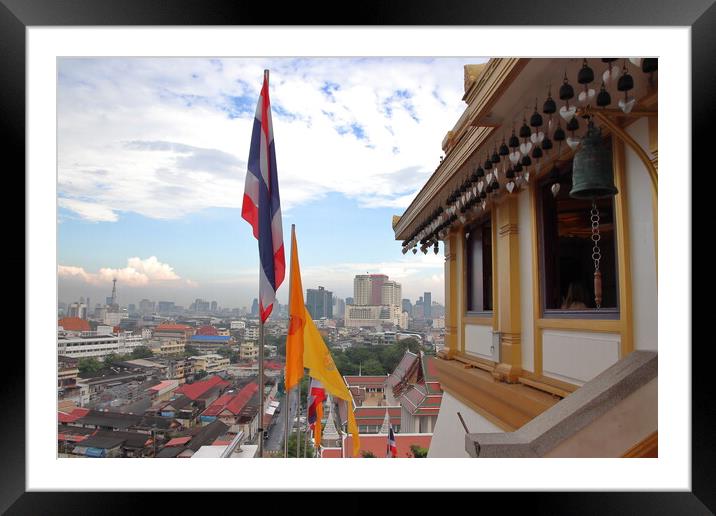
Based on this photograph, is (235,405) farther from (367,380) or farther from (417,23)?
(367,380)

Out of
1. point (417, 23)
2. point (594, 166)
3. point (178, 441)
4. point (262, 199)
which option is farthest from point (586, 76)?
point (178, 441)

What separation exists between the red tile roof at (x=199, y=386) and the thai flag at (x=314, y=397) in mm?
4037

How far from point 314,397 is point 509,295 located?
→ 5.25m

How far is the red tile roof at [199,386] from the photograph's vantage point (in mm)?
12188

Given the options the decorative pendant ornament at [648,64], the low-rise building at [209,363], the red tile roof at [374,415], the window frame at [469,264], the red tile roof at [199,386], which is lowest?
the red tile roof at [374,415]

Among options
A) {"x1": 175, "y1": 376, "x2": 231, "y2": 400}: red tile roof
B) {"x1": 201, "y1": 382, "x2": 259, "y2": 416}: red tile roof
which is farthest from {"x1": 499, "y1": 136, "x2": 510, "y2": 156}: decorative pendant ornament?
{"x1": 175, "y1": 376, "x2": 231, "y2": 400}: red tile roof

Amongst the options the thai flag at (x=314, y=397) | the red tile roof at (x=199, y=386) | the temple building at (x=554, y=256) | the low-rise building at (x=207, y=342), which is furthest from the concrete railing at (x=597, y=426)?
the red tile roof at (x=199, y=386)

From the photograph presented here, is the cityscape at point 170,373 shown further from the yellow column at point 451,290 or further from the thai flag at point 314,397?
the thai flag at point 314,397

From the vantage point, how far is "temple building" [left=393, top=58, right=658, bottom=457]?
2471 millimetres

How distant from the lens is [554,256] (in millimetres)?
4387

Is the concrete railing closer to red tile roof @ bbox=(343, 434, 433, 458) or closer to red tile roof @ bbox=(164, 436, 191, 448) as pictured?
red tile roof @ bbox=(164, 436, 191, 448)

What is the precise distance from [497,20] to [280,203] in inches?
107

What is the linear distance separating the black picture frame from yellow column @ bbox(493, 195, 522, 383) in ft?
9.71

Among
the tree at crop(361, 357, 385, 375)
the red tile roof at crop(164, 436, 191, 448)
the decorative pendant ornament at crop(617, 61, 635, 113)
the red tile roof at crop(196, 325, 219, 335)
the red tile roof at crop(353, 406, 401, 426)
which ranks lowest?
the red tile roof at crop(353, 406, 401, 426)
